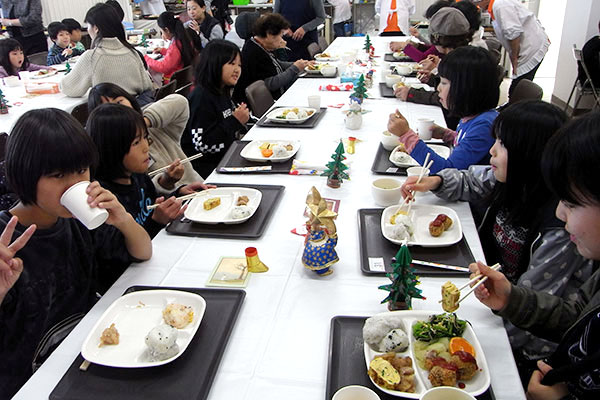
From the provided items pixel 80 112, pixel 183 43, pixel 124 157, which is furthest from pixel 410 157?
pixel 183 43

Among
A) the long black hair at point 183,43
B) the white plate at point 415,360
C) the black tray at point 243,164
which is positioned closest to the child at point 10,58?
the long black hair at point 183,43

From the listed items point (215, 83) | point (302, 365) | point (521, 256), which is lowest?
point (521, 256)

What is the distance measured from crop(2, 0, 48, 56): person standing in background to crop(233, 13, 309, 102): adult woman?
350 cm

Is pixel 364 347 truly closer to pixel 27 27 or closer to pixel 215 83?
pixel 215 83

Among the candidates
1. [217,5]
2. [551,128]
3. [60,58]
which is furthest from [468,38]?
[217,5]

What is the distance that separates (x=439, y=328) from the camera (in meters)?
0.99

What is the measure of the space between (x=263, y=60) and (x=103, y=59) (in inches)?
45.0

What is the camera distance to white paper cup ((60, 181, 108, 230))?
108 cm

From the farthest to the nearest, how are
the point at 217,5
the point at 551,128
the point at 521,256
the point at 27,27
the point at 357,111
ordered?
the point at 217,5 < the point at 27,27 < the point at 357,111 < the point at 521,256 < the point at 551,128

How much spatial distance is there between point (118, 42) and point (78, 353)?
2.87m

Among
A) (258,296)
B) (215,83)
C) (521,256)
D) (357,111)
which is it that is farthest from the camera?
(215,83)

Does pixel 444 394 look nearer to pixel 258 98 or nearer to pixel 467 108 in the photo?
pixel 467 108

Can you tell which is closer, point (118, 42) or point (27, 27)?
point (118, 42)

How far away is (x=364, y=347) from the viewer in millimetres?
981
